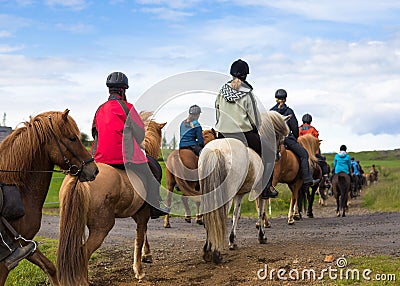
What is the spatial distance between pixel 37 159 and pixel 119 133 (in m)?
1.44

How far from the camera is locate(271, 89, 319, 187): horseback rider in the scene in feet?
44.1

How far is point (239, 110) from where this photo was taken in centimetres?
956

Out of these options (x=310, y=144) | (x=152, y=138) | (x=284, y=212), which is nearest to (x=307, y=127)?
(x=310, y=144)

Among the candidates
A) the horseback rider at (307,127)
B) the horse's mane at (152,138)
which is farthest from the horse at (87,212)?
the horseback rider at (307,127)

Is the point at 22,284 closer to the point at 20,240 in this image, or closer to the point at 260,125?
the point at 20,240

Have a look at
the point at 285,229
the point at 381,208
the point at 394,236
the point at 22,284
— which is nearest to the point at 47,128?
the point at 22,284

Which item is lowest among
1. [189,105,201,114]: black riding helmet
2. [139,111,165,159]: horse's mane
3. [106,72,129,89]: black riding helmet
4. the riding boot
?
the riding boot

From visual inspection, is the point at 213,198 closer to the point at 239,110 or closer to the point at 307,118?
the point at 239,110

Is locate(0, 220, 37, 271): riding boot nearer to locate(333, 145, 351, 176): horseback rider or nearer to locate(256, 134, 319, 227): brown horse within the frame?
locate(256, 134, 319, 227): brown horse

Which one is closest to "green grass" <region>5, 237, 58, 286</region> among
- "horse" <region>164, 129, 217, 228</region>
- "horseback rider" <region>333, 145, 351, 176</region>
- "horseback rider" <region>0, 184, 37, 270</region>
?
"horseback rider" <region>0, 184, 37, 270</region>

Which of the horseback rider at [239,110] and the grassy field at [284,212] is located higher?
the horseback rider at [239,110]

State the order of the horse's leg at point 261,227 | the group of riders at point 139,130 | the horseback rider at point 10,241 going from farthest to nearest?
the horse's leg at point 261,227
the group of riders at point 139,130
the horseback rider at point 10,241

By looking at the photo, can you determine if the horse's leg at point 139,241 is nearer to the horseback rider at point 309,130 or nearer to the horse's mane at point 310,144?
the horse's mane at point 310,144

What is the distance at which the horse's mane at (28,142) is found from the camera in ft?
20.6
